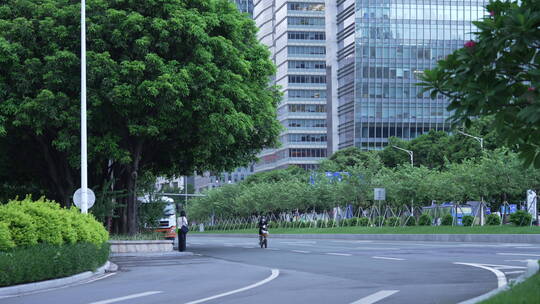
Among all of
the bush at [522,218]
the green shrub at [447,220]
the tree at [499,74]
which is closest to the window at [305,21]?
the green shrub at [447,220]

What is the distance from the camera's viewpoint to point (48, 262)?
1630 centimetres

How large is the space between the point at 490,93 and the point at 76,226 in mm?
12963

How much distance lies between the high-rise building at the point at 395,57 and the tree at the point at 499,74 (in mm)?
112452

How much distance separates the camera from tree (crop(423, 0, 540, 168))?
801 centimetres

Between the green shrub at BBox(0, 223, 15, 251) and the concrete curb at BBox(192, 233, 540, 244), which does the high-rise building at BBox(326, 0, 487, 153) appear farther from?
the green shrub at BBox(0, 223, 15, 251)

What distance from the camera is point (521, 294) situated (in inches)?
367

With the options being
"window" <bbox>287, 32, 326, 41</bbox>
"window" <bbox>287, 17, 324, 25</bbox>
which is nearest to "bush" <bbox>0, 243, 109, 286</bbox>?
"window" <bbox>287, 32, 326, 41</bbox>

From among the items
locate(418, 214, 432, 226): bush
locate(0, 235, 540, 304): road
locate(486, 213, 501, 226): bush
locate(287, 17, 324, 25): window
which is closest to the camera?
locate(0, 235, 540, 304): road

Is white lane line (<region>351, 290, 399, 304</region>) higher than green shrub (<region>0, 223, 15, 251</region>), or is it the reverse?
green shrub (<region>0, 223, 15, 251</region>)

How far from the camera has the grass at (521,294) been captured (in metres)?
8.80

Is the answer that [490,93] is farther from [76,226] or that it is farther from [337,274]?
[76,226]

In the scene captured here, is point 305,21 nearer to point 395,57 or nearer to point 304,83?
point 304,83

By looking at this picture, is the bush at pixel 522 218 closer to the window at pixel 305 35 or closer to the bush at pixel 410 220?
the bush at pixel 410 220

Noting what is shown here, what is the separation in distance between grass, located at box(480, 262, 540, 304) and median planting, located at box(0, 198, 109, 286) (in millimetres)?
8745
